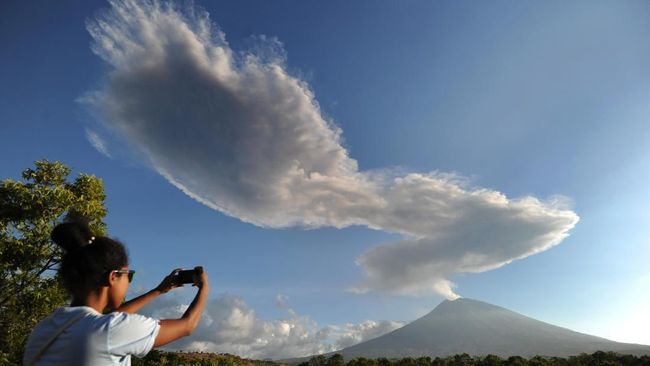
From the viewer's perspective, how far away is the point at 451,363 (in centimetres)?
7838

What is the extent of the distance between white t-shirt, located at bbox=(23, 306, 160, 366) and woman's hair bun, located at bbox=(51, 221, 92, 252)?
462mm

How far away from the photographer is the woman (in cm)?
242

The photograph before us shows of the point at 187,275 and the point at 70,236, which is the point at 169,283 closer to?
the point at 187,275

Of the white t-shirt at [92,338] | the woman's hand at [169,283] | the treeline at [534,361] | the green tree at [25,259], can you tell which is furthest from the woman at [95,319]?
the treeline at [534,361]

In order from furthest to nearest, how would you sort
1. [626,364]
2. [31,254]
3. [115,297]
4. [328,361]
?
[328,361], [626,364], [31,254], [115,297]

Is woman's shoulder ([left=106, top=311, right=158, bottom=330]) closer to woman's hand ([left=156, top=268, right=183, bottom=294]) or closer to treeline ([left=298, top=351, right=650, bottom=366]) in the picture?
woman's hand ([left=156, top=268, right=183, bottom=294])

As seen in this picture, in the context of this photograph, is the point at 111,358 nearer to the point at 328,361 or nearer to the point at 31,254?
the point at 31,254

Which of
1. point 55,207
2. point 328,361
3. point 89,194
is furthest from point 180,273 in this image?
point 328,361

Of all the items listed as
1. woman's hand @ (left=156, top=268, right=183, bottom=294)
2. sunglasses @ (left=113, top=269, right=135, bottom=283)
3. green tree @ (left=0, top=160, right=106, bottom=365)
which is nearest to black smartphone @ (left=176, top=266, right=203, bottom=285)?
woman's hand @ (left=156, top=268, right=183, bottom=294)

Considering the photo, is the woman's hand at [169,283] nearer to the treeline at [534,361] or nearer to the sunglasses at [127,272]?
the sunglasses at [127,272]

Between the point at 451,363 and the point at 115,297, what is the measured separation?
279ft

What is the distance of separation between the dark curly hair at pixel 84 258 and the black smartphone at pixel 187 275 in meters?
0.48

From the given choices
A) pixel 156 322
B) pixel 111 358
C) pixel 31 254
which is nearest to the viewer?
pixel 111 358

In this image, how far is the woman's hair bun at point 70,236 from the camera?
9.46ft
